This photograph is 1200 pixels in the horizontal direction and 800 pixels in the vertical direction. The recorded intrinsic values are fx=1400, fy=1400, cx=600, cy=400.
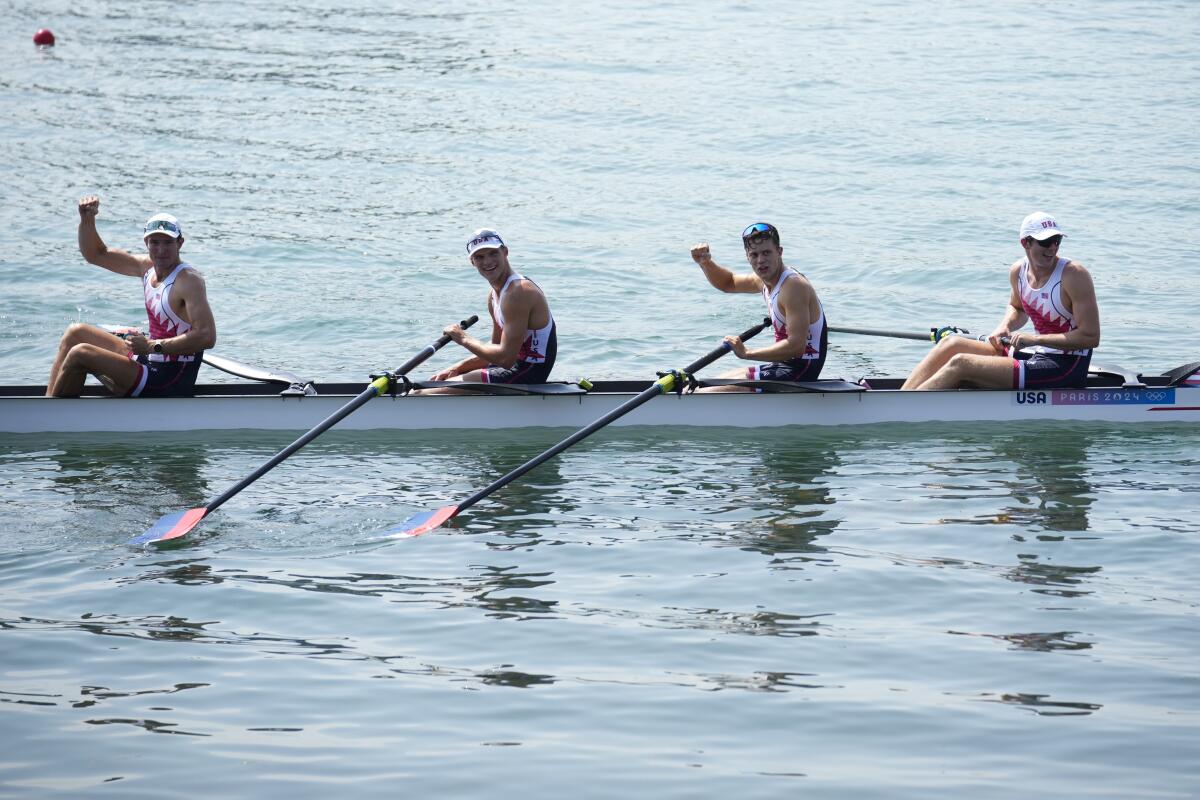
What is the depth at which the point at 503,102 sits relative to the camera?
28.8m

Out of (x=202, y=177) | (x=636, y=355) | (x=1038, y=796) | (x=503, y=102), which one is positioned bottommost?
(x=1038, y=796)

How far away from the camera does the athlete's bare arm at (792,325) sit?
36.5 ft

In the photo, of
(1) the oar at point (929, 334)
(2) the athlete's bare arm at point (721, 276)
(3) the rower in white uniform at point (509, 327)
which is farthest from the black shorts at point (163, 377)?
(1) the oar at point (929, 334)

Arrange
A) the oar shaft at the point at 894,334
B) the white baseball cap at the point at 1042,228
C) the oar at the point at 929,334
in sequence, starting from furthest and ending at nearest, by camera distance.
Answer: the oar shaft at the point at 894,334 < the oar at the point at 929,334 < the white baseball cap at the point at 1042,228

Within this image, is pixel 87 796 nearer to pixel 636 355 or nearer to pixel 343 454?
pixel 343 454

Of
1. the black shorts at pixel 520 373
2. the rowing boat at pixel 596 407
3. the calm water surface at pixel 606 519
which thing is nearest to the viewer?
Answer: the calm water surface at pixel 606 519

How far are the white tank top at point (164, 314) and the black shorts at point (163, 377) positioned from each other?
0.06 meters

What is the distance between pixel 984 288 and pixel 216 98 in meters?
16.6

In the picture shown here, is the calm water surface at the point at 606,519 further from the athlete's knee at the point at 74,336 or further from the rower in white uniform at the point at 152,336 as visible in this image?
the athlete's knee at the point at 74,336

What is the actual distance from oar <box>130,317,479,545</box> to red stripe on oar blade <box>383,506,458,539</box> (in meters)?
1.19

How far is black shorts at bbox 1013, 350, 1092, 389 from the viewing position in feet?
38.0

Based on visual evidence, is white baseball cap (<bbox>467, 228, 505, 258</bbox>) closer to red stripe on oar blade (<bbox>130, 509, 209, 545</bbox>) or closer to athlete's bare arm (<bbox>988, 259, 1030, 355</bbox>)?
red stripe on oar blade (<bbox>130, 509, 209, 545</bbox>)

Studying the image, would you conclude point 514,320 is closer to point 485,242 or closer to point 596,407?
point 485,242

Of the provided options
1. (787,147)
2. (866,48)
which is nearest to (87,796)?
(787,147)
